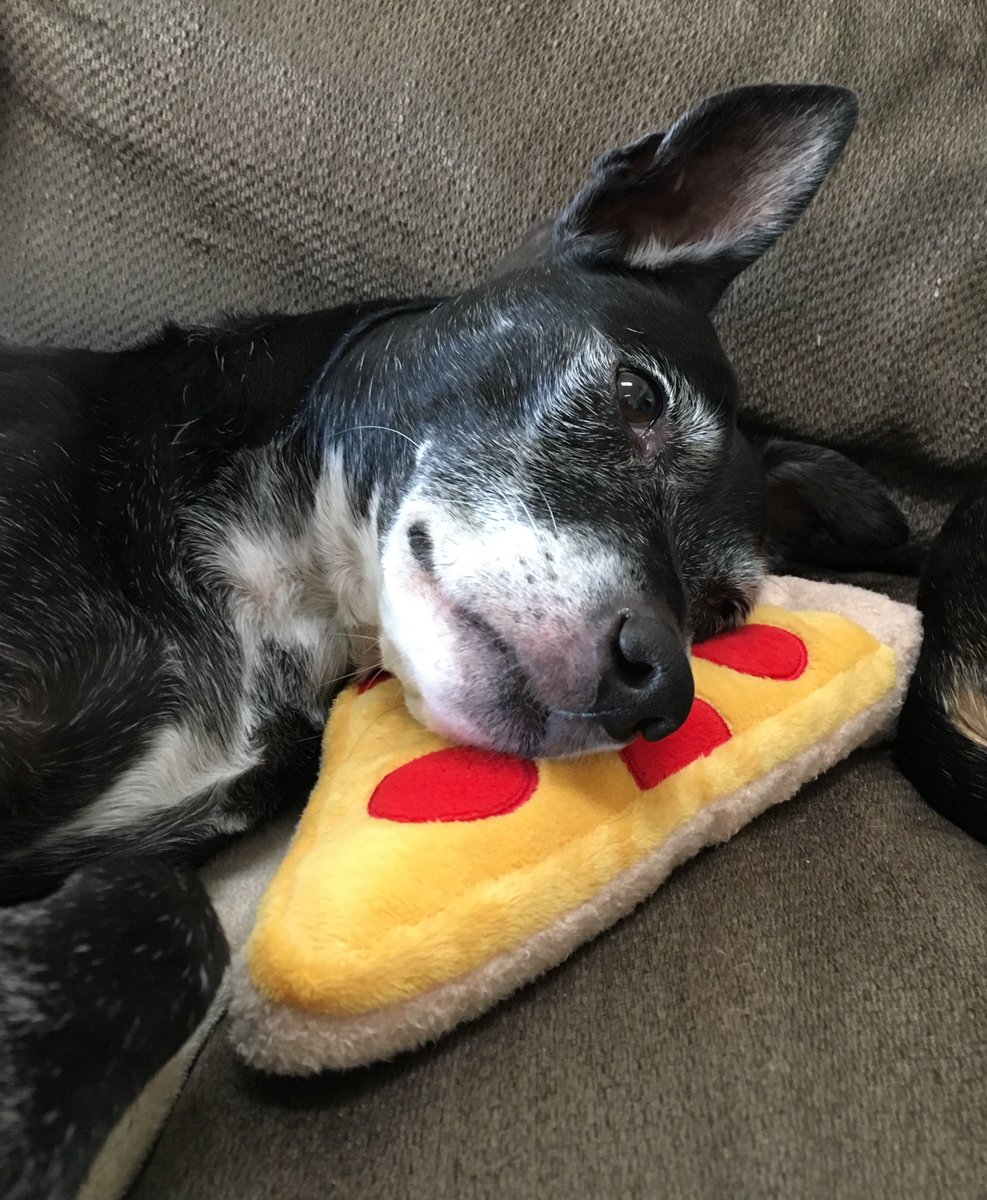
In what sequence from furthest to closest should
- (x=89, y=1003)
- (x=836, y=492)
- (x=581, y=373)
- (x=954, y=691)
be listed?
(x=836, y=492) → (x=954, y=691) → (x=581, y=373) → (x=89, y=1003)

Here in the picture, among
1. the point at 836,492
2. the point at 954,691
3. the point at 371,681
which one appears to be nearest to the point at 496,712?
the point at 371,681

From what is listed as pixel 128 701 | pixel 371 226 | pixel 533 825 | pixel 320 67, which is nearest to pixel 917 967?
pixel 533 825

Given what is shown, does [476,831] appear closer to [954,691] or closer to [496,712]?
[496,712]

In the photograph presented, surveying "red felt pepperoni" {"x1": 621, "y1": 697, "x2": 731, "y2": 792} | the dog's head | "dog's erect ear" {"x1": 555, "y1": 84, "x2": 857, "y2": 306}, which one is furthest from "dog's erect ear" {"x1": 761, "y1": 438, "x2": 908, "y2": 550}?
"red felt pepperoni" {"x1": 621, "y1": 697, "x2": 731, "y2": 792}

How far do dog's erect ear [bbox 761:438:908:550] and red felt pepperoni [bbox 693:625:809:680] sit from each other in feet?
1.62

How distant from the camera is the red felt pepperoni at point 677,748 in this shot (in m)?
1.23

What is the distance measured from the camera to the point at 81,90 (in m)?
1.98

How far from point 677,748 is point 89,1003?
0.77 metres

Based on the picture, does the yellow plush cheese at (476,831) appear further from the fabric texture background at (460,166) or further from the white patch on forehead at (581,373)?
the fabric texture background at (460,166)

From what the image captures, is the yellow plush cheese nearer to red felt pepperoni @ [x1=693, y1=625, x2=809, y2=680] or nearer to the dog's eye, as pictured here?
red felt pepperoni @ [x1=693, y1=625, x2=809, y2=680]

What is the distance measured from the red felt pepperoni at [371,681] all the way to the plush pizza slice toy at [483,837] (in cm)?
3

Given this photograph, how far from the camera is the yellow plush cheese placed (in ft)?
3.12

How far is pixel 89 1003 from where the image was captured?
0.91 metres

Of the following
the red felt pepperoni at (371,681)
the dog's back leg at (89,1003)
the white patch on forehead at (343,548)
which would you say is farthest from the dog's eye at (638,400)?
the dog's back leg at (89,1003)
